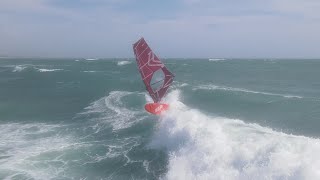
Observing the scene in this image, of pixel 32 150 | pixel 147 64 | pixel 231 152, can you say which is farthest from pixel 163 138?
pixel 32 150

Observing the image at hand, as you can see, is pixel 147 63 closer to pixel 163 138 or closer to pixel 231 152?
pixel 163 138

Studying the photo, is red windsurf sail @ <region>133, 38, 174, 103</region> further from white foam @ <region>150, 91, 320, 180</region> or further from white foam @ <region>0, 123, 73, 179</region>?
white foam @ <region>0, 123, 73, 179</region>

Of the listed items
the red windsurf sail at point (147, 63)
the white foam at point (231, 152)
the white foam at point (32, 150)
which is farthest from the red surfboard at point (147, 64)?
the white foam at point (32, 150)

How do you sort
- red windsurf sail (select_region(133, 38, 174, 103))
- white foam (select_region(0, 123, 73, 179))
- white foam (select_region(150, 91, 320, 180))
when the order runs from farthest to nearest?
red windsurf sail (select_region(133, 38, 174, 103)) < white foam (select_region(0, 123, 73, 179)) < white foam (select_region(150, 91, 320, 180))

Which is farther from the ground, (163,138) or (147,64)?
(147,64)

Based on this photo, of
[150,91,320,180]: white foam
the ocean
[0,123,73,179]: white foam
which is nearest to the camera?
[150,91,320,180]: white foam

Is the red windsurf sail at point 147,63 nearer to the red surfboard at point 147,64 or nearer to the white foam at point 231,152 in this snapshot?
the red surfboard at point 147,64

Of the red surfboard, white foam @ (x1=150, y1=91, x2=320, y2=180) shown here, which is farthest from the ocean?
the red surfboard

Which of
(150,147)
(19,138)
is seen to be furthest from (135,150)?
(19,138)
